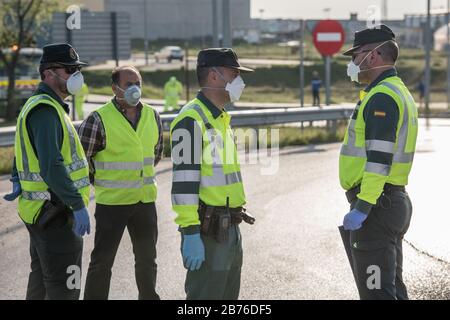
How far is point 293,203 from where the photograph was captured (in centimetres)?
1139

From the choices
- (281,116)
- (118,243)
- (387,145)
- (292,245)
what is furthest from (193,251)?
(281,116)

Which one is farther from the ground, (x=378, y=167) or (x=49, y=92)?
(x=49, y=92)

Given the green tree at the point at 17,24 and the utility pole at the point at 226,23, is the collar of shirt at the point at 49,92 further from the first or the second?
the green tree at the point at 17,24

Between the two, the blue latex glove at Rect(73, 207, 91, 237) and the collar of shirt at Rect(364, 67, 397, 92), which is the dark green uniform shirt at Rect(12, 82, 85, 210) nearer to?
the blue latex glove at Rect(73, 207, 91, 237)

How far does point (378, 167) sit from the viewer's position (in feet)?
17.4

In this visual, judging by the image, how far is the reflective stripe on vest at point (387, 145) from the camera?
5.32 meters

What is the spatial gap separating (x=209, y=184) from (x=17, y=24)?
27.5 meters

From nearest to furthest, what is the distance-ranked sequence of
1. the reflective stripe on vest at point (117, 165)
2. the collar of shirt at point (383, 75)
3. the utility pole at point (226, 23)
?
1. the collar of shirt at point (383, 75)
2. the reflective stripe on vest at point (117, 165)
3. the utility pole at point (226, 23)

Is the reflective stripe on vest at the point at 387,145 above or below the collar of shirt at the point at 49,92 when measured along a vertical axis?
below

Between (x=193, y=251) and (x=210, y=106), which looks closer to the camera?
(x=193, y=251)

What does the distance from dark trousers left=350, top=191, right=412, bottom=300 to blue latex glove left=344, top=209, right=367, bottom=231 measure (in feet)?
0.42

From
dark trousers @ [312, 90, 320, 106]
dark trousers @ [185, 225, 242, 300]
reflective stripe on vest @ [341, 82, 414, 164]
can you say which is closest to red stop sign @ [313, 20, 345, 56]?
dark trousers @ [312, 90, 320, 106]

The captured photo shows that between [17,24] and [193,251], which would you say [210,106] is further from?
[17,24]

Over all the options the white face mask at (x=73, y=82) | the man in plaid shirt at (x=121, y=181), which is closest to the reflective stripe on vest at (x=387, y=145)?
the man in plaid shirt at (x=121, y=181)
